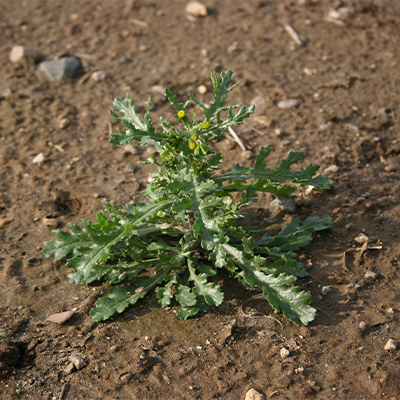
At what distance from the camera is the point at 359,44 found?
20.3 ft

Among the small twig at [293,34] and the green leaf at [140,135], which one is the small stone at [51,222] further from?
the small twig at [293,34]

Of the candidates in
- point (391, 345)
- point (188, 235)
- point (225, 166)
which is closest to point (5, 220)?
point (188, 235)

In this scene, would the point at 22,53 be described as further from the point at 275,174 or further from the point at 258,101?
the point at 275,174

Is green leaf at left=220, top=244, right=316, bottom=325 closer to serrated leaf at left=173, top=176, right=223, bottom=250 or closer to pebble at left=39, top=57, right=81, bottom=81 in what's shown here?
serrated leaf at left=173, top=176, right=223, bottom=250

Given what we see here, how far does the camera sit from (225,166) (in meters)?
4.54

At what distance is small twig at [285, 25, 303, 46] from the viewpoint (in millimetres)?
6198

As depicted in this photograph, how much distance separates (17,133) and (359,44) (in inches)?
186

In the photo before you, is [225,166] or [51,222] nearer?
[51,222]

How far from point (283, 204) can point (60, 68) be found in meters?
3.64

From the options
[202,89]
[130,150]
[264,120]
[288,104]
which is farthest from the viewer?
[202,89]

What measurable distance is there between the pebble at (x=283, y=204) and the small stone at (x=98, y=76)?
305 cm

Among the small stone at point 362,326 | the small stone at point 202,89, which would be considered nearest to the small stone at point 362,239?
the small stone at point 362,326

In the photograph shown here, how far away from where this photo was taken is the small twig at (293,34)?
620 cm

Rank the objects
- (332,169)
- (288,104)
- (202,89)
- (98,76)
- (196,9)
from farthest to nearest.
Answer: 1. (196,9)
2. (98,76)
3. (202,89)
4. (288,104)
5. (332,169)
